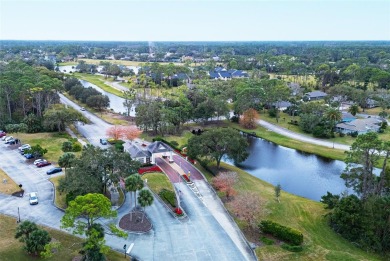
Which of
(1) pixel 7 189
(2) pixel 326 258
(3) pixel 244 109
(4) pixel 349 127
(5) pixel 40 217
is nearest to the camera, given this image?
(2) pixel 326 258

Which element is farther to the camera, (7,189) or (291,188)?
(291,188)

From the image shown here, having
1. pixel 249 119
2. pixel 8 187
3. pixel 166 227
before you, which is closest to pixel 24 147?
pixel 8 187

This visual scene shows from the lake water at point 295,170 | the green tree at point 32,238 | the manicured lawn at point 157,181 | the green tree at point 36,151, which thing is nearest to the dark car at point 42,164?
the green tree at point 36,151

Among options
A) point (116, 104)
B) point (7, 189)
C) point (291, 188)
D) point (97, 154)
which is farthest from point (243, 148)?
point (116, 104)

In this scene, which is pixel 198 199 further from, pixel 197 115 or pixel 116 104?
pixel 116 104

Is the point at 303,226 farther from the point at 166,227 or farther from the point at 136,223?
the point at 136,223

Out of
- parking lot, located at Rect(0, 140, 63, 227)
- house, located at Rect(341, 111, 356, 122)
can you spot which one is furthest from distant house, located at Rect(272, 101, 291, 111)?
parking lot, located at Rect(0, 140, 63, 227)

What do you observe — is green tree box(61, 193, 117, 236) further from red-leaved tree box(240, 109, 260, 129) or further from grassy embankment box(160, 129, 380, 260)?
red-leaved tree box(240, 109, 260, 129)
